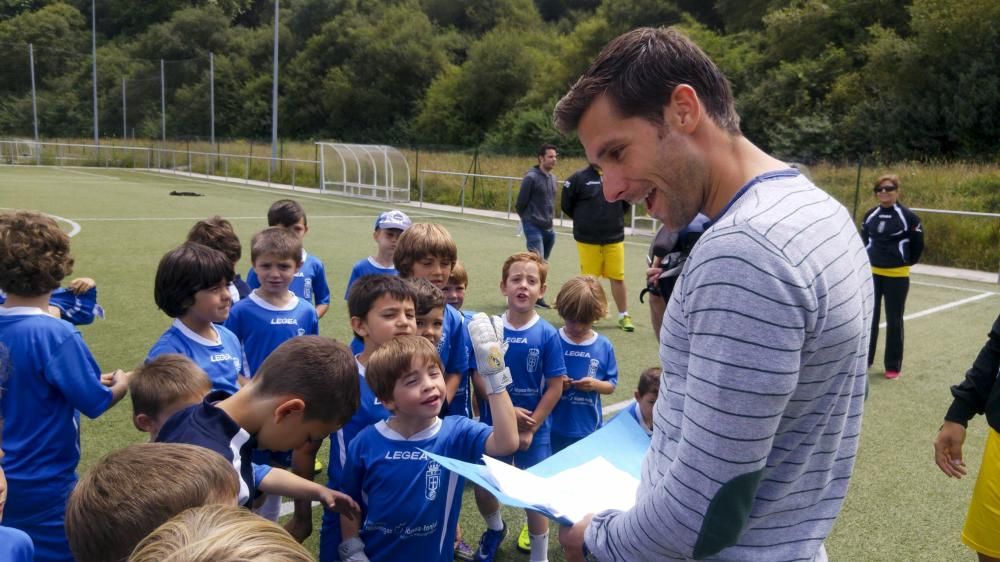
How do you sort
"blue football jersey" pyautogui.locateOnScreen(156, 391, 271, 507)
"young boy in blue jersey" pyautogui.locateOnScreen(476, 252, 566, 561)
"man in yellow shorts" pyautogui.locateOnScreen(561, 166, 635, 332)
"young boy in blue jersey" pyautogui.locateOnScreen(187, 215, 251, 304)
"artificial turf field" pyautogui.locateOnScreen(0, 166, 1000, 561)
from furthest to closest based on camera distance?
"man in yellow shorts" pyautogui.locateOnScreen(561, 166, 635, 332)
"young boy in blue jersey" pyautogui.locateOnScreen(187, 215, 251, 304)
"artificial turf field" pyautogui.locateOnScreen(0, 166, 1000, 561)
"young boy in blue jersey" pyautogui.locateOnScreen(476, 252, 566, 561)
"blue football jersey" pyautogui.locateOnScreen(156, 391, 271, 507)

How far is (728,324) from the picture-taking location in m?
1.22

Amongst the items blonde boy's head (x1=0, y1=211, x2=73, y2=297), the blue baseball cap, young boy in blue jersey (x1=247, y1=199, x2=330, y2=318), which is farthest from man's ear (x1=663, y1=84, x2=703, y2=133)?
young boy in blue jersey (x1=247, y1=199, x2=330, y2=318)

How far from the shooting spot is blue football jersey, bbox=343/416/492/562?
289 centimetres

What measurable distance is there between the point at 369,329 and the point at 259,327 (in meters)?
1.05

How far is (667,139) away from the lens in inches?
55.1

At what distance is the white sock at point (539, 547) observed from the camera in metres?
3.58

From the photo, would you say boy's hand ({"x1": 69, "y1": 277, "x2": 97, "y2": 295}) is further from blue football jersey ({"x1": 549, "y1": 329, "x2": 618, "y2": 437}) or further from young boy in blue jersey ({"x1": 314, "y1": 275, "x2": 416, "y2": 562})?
blue football jersey ({"x1": 549, "y1": 329, "x2": 618, "y2": 437})

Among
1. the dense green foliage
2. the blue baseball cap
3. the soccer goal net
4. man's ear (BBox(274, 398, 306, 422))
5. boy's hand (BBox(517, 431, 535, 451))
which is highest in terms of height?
the dense green foliage

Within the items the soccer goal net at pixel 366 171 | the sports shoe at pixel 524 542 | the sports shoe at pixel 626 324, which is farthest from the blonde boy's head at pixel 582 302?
the soccer goal net at pixel 366 171

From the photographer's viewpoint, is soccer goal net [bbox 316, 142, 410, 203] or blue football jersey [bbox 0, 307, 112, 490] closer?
blue football jersey [bbox 0, 307, 112, 490]

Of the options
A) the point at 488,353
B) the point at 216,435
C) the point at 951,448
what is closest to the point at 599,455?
the point at 488,353

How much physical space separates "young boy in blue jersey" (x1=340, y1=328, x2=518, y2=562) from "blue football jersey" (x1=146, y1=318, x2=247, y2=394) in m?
0.93

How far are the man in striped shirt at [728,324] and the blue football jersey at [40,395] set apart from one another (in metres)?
2.32

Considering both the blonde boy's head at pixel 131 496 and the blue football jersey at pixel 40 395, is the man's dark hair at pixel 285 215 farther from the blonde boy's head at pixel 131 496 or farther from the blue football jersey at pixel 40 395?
the blonde boy's head at pixel 131 496
